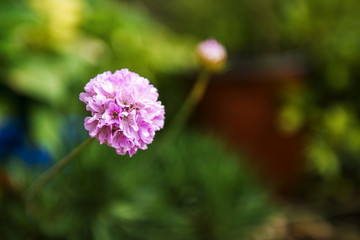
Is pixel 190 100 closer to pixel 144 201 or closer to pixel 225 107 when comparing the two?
pixel 144 201

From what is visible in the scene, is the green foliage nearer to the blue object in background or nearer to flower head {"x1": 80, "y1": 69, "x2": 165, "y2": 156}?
the blue object in background

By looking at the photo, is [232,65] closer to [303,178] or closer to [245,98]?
[245,98]

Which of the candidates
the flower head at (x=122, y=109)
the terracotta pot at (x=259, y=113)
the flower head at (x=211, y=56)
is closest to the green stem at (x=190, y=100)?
the flower head at (x=211, y=56)

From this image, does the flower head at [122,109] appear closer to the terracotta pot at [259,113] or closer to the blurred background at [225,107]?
the blurred background at [225,107]

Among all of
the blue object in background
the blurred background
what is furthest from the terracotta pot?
the blue object in background

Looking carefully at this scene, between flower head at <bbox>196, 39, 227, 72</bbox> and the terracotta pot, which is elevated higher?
the terracotta pot

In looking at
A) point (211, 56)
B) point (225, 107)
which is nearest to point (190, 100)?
point (211, 56)
